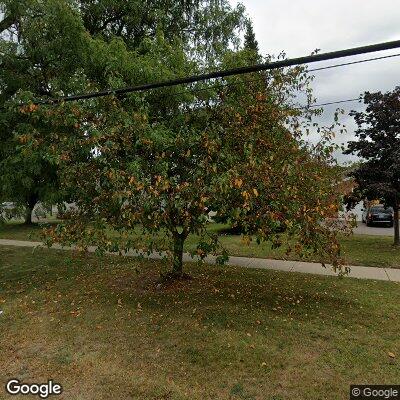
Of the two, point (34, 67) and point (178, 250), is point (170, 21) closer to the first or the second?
point (34, 67)

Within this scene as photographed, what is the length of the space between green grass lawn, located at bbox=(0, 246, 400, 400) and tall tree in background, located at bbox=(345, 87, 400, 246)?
18.4 feet

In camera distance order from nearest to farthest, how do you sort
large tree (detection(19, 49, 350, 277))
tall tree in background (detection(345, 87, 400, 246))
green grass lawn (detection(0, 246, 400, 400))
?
green grass lawn (detection(0, 246, 400, 400)) → large tree (detection(19, 49, 350, 277)) → tall tree in background (detection(345, 87, 400, 246))

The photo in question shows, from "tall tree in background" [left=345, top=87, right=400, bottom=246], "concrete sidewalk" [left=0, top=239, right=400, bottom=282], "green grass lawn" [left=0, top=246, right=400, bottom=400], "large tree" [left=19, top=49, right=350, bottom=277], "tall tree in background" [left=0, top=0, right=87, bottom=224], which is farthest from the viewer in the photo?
"tall tree in background" [left=345, top=87, right=400, bottom=246]

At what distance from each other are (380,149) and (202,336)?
10.9 metres

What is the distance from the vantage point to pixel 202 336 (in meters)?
5.71

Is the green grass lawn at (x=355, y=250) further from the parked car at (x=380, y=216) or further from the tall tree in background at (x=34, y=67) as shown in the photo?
the parked car at (x=380, y=216)

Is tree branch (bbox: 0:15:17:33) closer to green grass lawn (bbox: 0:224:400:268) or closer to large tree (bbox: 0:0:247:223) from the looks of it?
large tree (bbox: 0:0:247:223)

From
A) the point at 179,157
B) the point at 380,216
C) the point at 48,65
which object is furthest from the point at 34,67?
the point at 380,216

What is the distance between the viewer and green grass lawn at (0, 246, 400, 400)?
14.9ft

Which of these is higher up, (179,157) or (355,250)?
(179,157)

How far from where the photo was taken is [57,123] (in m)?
7.11

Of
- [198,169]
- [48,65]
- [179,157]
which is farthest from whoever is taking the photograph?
[48,65]

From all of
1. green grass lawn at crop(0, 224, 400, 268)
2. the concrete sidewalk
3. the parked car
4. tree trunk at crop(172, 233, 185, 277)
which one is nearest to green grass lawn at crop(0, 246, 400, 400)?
tree trunk at crop(172, 233, 185, 277)

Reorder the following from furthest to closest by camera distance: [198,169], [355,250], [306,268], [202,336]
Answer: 1. [355,250]
2. [306,268]
3. [198,169]
4. [202,336]
